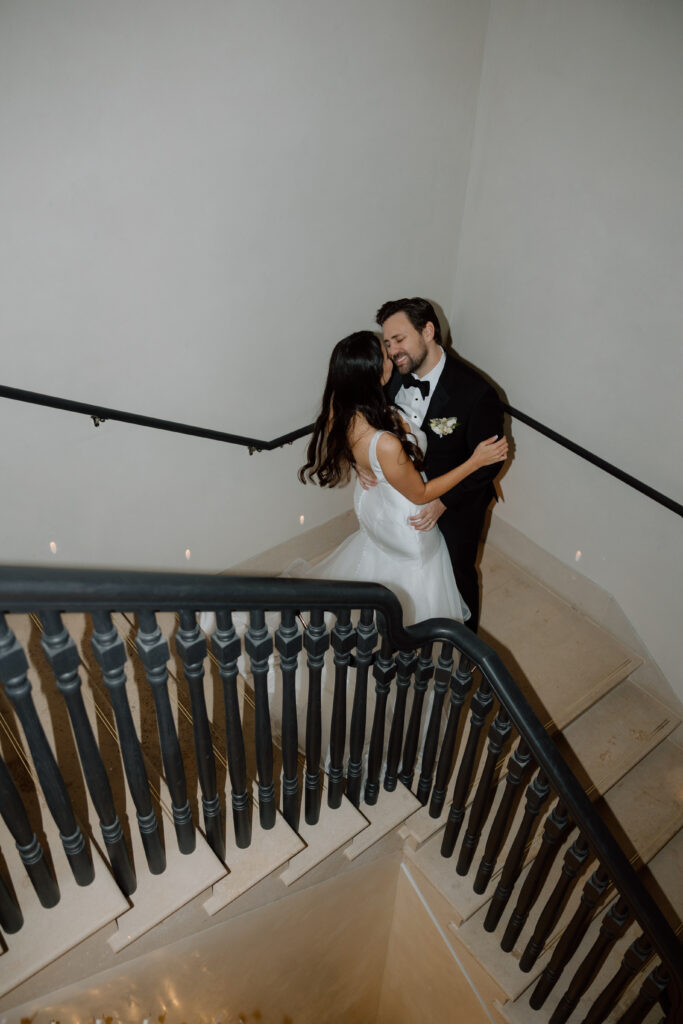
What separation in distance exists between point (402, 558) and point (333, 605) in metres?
1.45

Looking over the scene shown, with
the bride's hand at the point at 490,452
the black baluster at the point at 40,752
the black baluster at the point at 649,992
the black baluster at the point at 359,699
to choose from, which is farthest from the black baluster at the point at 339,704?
the bride's hand at the point at 490,452

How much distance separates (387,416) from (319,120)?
1.28 m

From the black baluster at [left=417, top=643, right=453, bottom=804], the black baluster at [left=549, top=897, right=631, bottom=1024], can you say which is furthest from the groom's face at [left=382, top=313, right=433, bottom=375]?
the black baluster at [left=549, top=897, right=631, bottom=1024]

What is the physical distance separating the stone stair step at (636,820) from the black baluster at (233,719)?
40.1 inches

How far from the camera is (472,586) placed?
3.65 m

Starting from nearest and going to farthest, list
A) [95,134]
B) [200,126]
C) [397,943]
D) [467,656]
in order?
[467,656], [95,134], [200,126], [397,943]

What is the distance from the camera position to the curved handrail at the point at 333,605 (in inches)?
52.7

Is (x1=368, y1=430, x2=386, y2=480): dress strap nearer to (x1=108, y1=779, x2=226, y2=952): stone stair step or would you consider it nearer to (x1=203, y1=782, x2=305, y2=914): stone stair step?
(x1=203, y1=782, x2=305, y2=914): stone stair step

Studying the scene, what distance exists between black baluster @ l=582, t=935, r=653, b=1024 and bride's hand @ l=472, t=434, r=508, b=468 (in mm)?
1736

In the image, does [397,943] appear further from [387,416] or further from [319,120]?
[319,120]

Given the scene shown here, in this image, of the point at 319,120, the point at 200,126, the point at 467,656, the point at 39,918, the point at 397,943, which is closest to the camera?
the point at 39,918

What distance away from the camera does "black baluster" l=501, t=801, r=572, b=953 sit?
2025 mm

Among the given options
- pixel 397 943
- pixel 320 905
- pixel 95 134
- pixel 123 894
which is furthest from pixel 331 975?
pixel 95 134

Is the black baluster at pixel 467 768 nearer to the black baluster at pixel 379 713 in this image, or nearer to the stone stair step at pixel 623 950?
the black baluster at pixel 379 713
